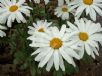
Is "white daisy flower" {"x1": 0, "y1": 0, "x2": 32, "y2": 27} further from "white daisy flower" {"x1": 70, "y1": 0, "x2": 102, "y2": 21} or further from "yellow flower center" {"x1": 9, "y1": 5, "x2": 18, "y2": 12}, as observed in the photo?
"white daisy flower" {"x1": 70, "y1": 0, "x2": 102, "y2": 21}

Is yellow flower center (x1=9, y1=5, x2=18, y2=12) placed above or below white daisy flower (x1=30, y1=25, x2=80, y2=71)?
above

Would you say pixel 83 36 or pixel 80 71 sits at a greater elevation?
pixel 83 36

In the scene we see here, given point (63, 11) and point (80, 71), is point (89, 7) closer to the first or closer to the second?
point (63, 11)

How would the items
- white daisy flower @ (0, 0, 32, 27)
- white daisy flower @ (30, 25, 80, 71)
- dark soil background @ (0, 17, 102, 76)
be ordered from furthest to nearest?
1. dark soil background @ (0, 17, 102, 76)
2. white daisy flower @ (0, 0, 32, 27)
3. white daisy flower @ (30, 25, 80, 71)

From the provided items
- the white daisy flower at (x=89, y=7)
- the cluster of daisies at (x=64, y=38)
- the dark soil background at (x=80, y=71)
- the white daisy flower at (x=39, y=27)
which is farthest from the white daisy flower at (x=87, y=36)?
the dark soil background at (x=80, y=71)

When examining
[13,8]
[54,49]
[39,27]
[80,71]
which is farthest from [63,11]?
[54,49]

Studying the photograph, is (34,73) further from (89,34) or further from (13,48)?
(89,34)

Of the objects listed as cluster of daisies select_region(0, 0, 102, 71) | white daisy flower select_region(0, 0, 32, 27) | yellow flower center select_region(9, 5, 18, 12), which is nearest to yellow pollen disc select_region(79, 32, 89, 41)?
cluster of daisies select_region(0, 0, 102, 71)
